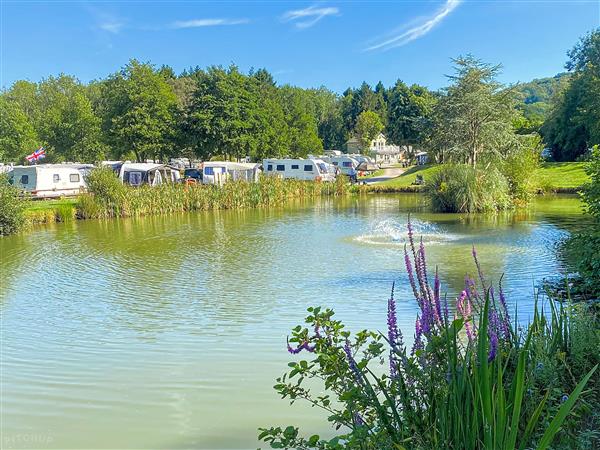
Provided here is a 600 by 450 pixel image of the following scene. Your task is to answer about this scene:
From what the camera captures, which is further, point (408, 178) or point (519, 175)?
point (408, 178)

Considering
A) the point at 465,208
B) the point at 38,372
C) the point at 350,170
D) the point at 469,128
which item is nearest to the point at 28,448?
the point at 38,372

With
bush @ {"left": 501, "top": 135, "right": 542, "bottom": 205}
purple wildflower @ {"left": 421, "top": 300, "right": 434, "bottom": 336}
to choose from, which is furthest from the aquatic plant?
bush @ {"left": 501, "top": 135, "right": 542, "bottom": 205}

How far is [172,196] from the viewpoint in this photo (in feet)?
93.8

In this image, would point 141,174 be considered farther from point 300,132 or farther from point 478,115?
point 300,132

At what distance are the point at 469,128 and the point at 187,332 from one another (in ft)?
82.0

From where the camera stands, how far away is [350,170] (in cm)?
5206

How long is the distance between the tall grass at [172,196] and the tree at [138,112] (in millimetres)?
11254

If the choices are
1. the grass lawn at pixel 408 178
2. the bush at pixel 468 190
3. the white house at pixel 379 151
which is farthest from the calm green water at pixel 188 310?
the white house at pixel 379 151

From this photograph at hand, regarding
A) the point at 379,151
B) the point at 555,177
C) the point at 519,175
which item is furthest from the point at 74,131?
the point at 379,151

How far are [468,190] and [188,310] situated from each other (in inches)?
658

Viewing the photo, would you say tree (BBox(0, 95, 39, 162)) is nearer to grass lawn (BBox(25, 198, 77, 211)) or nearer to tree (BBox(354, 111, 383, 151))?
grass lawn (BBox(25, 198, 77, 211))

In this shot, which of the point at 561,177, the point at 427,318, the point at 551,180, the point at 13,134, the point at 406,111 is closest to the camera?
the point at 427,318

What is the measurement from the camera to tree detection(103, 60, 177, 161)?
40125 millimetres

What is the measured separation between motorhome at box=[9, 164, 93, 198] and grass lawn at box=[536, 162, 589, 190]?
2708 centimetres
